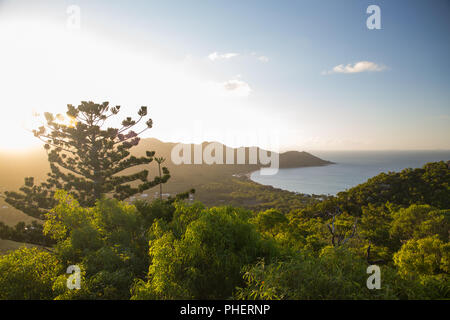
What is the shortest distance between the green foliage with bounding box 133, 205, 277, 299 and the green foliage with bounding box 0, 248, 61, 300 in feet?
10.1

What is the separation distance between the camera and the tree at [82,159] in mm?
13805

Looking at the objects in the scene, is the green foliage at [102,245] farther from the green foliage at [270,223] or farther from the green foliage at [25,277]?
the green foliage at [270,223]

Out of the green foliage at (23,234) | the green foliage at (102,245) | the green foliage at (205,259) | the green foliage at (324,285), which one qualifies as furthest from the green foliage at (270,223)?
the green foliage at (23,234)

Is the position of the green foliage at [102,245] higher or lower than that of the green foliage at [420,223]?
higher

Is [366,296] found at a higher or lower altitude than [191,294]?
higher

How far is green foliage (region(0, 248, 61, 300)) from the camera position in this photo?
5.73 metres

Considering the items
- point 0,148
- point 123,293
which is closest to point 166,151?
point 0,148

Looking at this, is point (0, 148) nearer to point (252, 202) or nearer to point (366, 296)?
point (252, 202)

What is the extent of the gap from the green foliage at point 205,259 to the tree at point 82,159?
10.0 metres

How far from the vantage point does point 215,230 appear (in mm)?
6078

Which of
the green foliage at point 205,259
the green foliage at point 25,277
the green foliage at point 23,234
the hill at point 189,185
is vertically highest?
the green foliage at point 205,259

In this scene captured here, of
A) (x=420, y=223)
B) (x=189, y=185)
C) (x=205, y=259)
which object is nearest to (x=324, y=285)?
(x=205, y=259)

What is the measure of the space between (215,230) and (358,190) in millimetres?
43402

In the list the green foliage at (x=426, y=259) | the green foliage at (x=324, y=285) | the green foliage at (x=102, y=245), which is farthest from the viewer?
the green foliage at (x=426, y=259)
